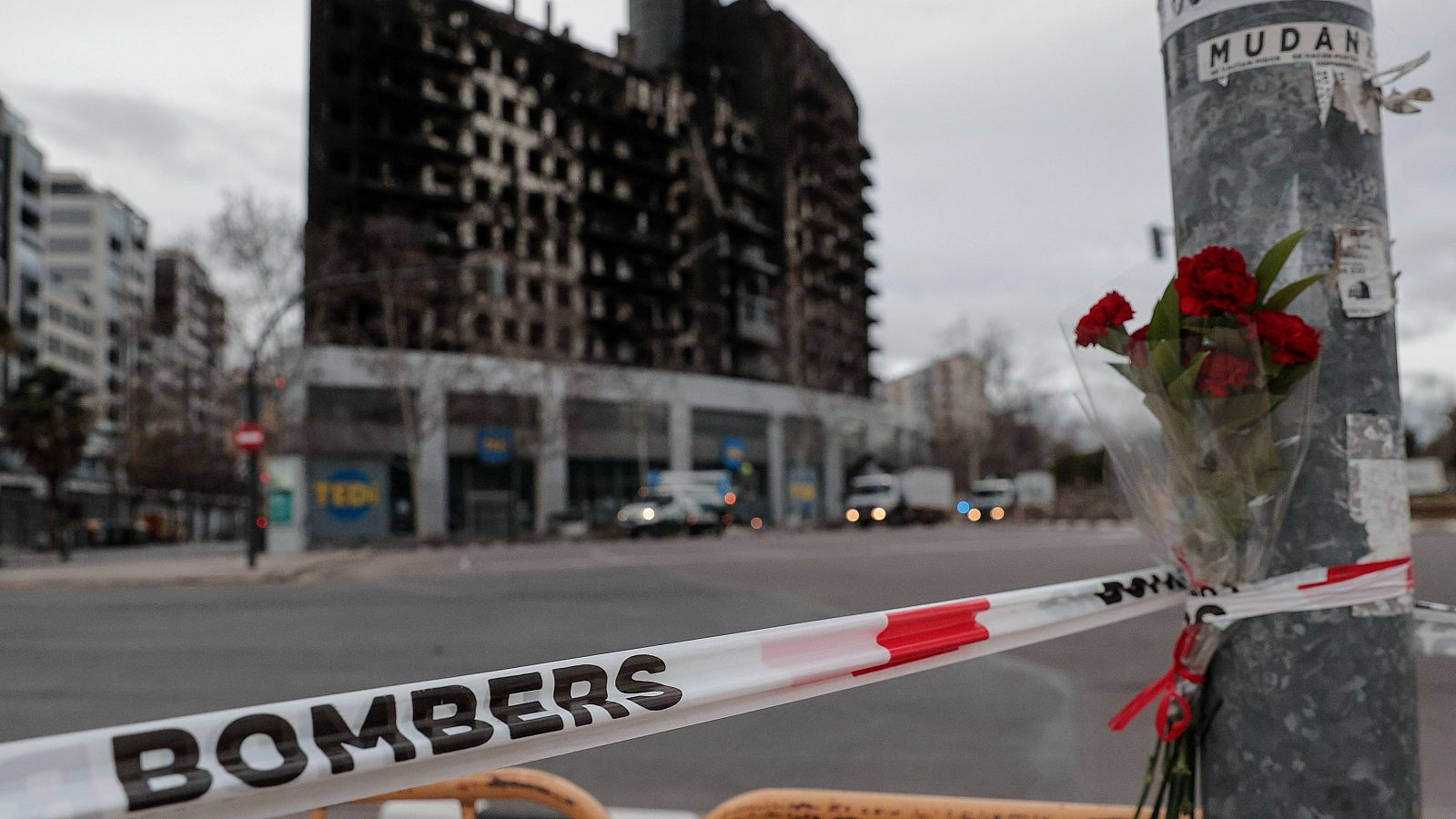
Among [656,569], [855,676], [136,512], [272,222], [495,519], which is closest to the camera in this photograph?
[855,676]

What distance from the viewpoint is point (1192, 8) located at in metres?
2.20

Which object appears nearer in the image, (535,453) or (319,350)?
(319,350)

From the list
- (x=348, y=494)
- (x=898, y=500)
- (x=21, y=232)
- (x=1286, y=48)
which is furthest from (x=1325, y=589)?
(x=21, y=232)

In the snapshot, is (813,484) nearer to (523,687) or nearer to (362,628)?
(362,628)

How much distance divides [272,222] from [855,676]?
1418 inches

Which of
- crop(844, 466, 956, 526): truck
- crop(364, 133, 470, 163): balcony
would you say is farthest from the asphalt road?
crop(364, 133, 470, 163): balcony

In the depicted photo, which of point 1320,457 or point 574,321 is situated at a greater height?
point 574,321

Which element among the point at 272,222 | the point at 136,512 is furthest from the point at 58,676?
the point at 136,512

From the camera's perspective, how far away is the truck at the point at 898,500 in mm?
53938

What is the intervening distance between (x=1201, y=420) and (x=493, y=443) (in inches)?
1897

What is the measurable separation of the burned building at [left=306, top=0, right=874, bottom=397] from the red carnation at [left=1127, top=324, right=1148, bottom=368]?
123 feet

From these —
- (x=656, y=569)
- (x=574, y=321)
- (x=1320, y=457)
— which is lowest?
(x=656, y=569)

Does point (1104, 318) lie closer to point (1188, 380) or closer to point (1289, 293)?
point (1188, 380)

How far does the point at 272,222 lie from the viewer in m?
34.3
